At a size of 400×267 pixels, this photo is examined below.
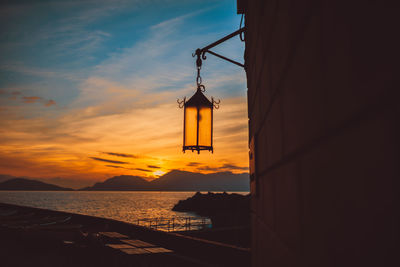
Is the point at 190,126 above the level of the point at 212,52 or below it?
below

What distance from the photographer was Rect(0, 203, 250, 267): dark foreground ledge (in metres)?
6.35

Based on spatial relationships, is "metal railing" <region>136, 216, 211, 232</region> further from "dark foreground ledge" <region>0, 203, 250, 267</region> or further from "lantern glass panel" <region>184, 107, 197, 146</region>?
"lantern glass panel" <region>184, 107, 197, 146</region>

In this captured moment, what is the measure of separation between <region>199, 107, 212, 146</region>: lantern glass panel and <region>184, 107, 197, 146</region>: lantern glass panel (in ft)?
0.30

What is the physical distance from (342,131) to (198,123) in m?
4.18

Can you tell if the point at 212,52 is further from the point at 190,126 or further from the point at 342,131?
the point at 342,131

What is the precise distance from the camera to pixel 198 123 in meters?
4.82

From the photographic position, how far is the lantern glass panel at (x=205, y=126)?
15.7ft

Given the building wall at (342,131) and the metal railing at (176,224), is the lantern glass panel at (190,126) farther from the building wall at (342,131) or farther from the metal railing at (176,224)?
the metal railing at (176,224)

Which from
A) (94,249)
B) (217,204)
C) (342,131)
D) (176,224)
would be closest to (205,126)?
(342,131)

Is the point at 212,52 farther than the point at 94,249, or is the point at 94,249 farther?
the point at 94,249

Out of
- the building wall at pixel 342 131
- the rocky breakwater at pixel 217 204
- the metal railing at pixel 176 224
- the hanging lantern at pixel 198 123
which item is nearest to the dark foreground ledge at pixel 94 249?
the hanging lantern at pixel 198 123

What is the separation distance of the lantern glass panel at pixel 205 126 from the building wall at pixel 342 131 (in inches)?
139

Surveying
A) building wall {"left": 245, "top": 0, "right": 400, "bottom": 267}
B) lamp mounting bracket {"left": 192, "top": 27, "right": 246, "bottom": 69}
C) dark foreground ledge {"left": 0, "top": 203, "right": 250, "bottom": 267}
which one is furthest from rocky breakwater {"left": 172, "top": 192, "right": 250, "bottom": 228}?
building wall {"left": 245, "top": 0, "right": 400, "bottom": 267}

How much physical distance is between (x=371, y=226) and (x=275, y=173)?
1195 millimetres
